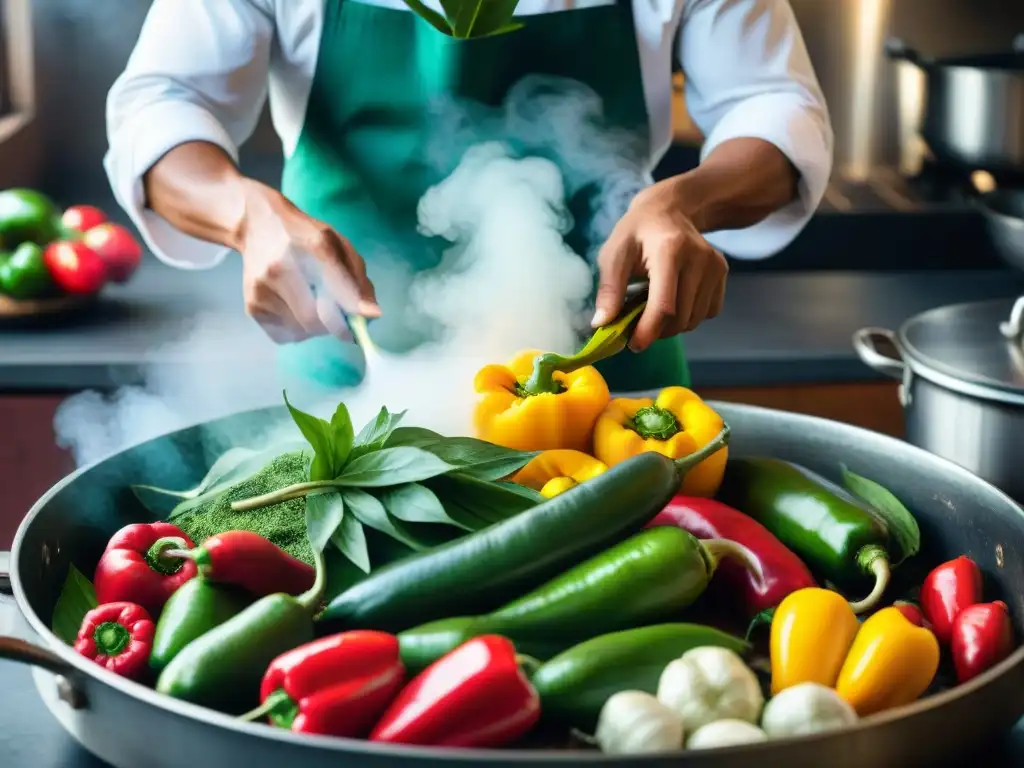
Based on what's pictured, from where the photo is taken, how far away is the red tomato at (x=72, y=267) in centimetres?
197

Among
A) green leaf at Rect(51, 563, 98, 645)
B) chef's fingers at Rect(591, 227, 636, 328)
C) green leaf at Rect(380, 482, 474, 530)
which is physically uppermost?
chef's fingers at Rect(591, 227, 636, 328)

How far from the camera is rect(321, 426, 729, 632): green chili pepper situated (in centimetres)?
82

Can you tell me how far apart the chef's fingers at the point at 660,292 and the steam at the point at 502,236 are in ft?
0.59

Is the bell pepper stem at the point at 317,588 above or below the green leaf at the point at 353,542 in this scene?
above

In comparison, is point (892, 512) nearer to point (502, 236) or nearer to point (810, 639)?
point (810, 639)

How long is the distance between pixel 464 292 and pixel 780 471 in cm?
42

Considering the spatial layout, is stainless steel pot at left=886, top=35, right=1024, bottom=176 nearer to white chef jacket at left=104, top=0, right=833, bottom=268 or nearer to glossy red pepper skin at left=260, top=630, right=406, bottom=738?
white chef jacket at left=104, top=0, right=833, bottom=268

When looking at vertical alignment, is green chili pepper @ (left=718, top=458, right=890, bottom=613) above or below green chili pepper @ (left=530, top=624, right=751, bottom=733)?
below

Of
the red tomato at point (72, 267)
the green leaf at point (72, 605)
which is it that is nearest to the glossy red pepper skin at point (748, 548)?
the green leaf at point (72, 605)

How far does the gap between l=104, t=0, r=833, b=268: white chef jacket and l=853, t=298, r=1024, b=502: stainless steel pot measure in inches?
8.2

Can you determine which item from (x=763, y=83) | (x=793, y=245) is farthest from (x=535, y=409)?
(x=793, y=245)

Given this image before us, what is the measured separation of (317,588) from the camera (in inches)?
32.8

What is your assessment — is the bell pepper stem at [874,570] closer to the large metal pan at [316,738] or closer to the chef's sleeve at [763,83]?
the large metal pan at [316,738]

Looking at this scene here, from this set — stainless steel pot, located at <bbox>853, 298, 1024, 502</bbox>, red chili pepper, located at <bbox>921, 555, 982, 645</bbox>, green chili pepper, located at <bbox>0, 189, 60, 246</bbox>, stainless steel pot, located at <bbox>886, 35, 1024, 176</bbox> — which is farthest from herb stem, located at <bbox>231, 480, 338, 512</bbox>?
stainless steel pot, located at <bbox>886, 35, 1024, 176</bbox>
